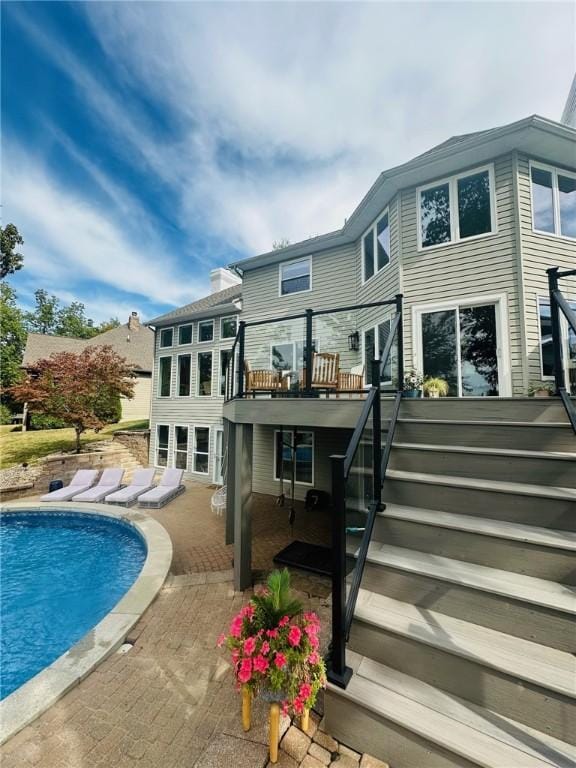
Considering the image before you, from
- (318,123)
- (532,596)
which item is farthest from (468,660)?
(318,123)

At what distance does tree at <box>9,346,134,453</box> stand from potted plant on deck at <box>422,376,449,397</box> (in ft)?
45.3

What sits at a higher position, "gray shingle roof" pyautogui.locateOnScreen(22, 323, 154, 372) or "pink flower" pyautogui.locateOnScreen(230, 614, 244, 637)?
"gray shingle roof" pyautogui.locateOnScreen(22, 323, 154, 372)

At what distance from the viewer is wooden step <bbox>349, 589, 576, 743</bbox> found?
70.8 inches

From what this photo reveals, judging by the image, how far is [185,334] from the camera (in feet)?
48.5

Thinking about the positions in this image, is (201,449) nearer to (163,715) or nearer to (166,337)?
(166,337)

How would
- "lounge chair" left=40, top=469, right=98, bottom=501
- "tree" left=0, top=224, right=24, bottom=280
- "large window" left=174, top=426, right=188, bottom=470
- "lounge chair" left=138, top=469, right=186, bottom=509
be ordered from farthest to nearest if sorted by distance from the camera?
"tree" left=0, top=224, right=24, bottom=280 < "large window" left=174, top=426, right=188, bottom=470 < "lounge chair" left=40, top=469, right=98, bottom=501 < "lounge chair" left=138, top=469, right=186, bottom=509

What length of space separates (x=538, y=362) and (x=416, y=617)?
615 cm

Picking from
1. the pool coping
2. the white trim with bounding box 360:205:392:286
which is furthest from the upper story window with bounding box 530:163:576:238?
the pool coping

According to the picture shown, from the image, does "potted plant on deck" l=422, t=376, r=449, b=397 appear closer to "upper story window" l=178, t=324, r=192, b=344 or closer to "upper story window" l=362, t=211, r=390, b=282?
"upper story window" l=362, t=211, r=390, b=282

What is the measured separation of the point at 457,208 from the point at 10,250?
3071 cm

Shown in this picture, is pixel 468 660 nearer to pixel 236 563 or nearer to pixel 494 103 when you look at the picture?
pixel 236 563

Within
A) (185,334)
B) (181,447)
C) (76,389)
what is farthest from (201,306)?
(181,447)

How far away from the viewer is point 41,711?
2881 mm

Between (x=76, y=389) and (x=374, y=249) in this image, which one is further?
(x=76, y=389)
